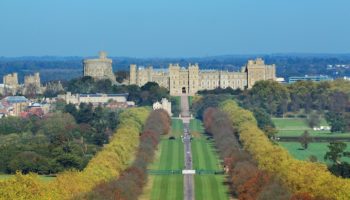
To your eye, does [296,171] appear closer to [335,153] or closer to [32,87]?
[335,153]

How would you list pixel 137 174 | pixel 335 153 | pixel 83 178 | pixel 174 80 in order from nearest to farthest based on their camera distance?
1. pixel 83 178
2. pixel 137 174
3. pixel 335 153
4. pixel 174 80

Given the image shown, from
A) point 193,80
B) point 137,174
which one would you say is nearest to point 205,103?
point 193,80

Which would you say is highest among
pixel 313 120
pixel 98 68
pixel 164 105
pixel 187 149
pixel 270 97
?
pixel 98 68

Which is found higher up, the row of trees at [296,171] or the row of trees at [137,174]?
the row of trees at [296,171]

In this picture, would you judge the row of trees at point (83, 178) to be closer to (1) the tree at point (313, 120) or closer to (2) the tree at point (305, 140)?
(2) the tree at point (305, 140)

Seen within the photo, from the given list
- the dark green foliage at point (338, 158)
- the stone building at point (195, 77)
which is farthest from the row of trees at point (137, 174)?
the stone building at point (195, 77)

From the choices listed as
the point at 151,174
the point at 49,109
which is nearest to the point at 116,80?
the point at 49,109

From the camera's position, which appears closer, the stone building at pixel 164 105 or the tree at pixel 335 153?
the tree at pixel 335 153
